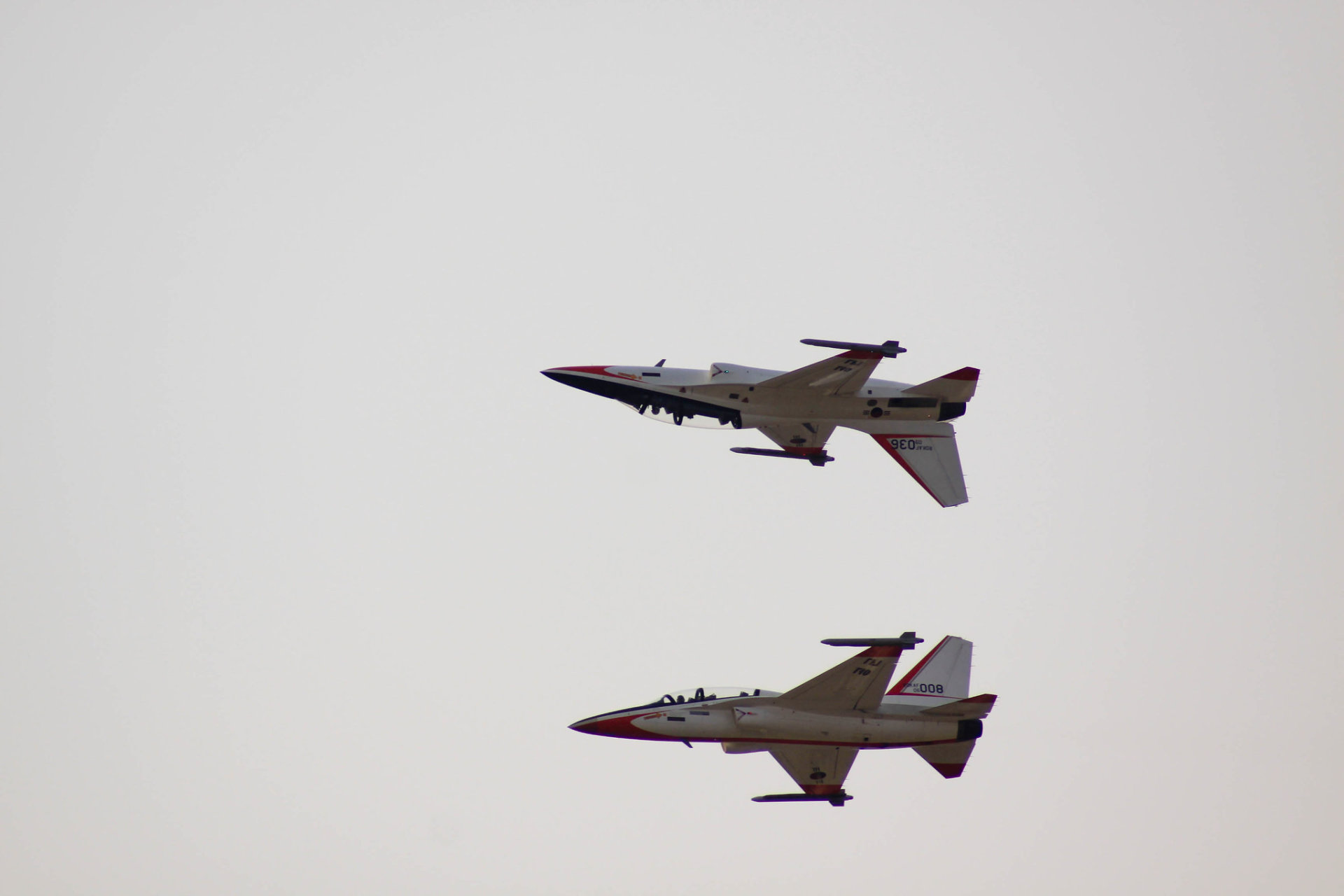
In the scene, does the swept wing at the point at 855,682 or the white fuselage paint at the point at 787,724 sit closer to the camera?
the swept wing at the point at 855,682

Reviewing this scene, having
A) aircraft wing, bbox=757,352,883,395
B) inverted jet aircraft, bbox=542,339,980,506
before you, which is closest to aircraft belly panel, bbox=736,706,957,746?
inverted jet aircraft, bbox=542,339,980,506

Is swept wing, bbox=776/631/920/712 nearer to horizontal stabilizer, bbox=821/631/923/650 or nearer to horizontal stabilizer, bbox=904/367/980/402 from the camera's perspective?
horizontal stabilizer, bbox=821/631/923/650

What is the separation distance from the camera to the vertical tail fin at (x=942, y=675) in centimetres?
5116

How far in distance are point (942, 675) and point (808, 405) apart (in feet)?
30.6

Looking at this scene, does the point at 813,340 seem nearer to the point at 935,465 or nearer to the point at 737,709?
the point at 935,465

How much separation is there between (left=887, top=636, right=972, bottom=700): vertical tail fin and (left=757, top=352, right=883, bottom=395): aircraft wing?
866 centimetres

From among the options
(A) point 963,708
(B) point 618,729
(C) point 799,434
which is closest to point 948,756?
(A) point 963,708

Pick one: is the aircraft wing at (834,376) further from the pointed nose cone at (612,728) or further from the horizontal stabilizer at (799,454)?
the pointed nose cone at (612,728)

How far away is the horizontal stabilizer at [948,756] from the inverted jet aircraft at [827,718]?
0.8 inches

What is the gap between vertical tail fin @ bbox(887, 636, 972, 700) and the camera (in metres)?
51.2

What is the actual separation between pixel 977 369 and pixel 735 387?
Result: 7.59 m

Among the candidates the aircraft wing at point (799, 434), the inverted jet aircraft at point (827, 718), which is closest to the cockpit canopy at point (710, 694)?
the inverted jet aircraft at point (827, 718)

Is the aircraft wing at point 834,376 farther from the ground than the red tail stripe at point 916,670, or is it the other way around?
the aircraft wing at point 834,376

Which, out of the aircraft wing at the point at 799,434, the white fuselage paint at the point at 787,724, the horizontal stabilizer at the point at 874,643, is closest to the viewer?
the horizontal stabilizer at the point at 874,643
